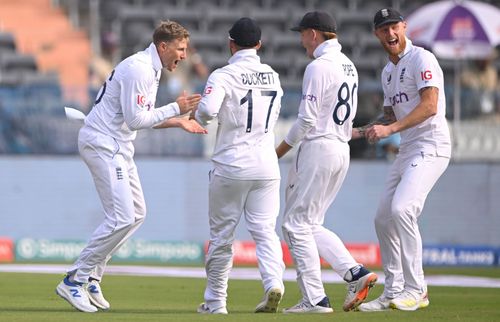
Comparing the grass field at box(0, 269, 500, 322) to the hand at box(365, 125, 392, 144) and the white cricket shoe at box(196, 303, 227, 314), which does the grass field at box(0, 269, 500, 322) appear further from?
the hand at box(365, 125, 392, 144)

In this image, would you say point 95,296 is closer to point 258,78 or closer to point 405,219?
point 258,78

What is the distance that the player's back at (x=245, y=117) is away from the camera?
963 cm

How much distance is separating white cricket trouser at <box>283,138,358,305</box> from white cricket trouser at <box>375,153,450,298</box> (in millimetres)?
538

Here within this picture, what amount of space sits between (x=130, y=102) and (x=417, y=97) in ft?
8.11

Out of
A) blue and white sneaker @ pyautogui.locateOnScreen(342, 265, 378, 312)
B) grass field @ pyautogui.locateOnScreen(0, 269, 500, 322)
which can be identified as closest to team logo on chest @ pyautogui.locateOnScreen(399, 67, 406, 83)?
blue and white sneaker @ pyautogui.locateOnScreen(342, 265, 378, 312)

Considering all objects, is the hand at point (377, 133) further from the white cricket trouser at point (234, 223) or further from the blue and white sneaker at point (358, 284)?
the blue and white sneaker at point (358, 284)

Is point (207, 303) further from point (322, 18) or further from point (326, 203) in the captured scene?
point (322, 18)

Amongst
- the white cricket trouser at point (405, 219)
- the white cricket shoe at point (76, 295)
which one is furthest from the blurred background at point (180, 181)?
the white cricket shoe at point (76, 295)

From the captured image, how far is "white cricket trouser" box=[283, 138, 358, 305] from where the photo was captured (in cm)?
979

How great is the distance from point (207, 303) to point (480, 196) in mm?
10917

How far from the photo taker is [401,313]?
32.1 ft

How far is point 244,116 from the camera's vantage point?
966 centimetres

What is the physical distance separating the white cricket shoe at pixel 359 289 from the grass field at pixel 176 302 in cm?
11

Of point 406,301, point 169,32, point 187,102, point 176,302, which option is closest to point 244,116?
point 187,102
